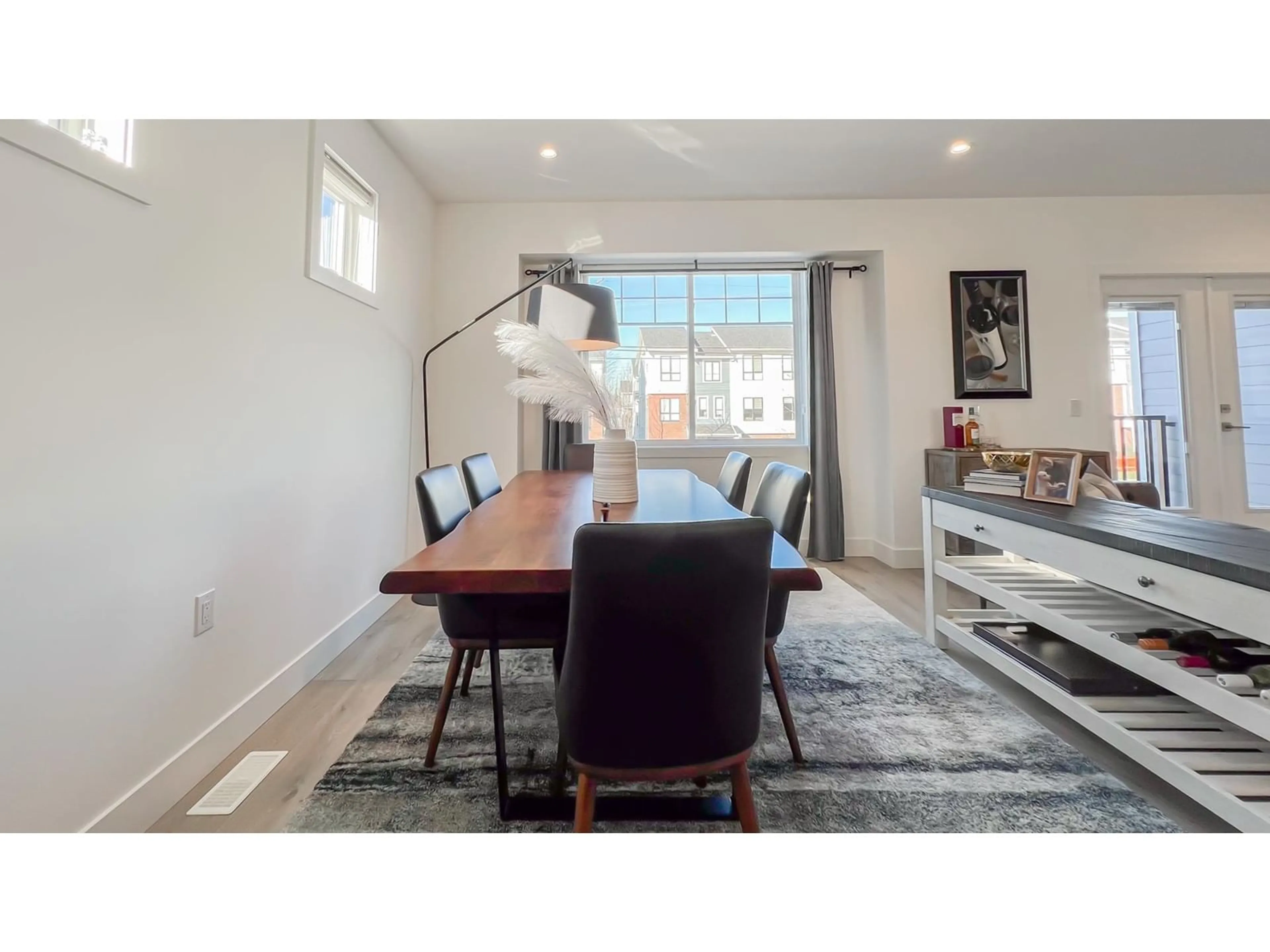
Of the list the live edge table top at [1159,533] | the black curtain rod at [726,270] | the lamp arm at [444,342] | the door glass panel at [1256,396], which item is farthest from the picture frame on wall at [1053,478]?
the door glass panel at [1256,396]

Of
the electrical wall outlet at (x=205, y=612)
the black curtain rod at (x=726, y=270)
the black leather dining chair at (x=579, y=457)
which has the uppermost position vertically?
the black curtain rod at (x=726, y=270)

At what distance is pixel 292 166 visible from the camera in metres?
1.87

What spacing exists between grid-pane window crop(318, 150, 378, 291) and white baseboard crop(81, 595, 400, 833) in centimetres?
166

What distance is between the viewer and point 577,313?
2271 millimetres

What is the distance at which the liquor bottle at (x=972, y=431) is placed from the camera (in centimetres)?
341

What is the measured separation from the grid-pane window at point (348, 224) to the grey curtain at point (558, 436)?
1.35 m

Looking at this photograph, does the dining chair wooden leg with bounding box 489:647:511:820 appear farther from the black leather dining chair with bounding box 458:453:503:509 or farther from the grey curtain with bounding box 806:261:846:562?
the grey curtain with bounding box 806:261:846:562

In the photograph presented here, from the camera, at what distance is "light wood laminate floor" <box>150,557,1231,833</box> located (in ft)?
3.81

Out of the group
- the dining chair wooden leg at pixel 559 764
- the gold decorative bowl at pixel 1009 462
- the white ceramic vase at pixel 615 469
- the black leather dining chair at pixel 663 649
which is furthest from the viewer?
the gold decorative bowl at pixel 1009 462

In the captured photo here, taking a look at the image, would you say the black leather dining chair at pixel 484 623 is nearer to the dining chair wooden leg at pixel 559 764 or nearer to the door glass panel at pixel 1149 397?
the dining chair wooden leg at pixel 559 764

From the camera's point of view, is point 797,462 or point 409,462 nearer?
point 409,462
